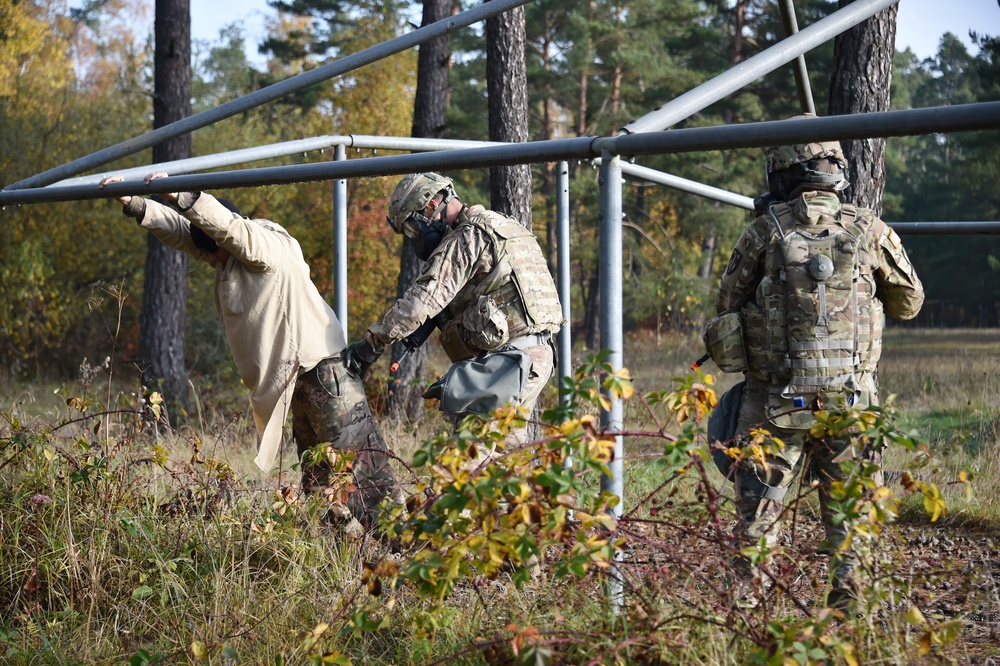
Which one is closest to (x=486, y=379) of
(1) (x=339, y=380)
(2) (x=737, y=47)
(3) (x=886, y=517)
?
(1) (x=339, y=380)

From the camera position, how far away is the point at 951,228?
541 cm

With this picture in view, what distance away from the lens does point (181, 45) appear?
32.9 feet

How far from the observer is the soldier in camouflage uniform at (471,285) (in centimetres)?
405

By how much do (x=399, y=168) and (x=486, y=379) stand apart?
126 cm

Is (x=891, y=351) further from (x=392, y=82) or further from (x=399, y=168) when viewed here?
(x=399, y=168)

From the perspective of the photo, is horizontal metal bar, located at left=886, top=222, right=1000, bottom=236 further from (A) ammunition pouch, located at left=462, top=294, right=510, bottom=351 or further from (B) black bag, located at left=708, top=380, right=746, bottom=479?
(A) ammunition pouch, located at left=462, top=294, right=510, bottom=351

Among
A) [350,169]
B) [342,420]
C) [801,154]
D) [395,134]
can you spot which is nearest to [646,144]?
[350,169]

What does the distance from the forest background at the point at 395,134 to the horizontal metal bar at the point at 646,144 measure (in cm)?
987

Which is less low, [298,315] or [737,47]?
[737,47]

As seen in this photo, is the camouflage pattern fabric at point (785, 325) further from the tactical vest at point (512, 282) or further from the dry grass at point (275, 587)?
the tactical vest at point (512, 282)

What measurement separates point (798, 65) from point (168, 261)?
7473mm

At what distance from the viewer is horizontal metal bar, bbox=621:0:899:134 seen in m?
2.91

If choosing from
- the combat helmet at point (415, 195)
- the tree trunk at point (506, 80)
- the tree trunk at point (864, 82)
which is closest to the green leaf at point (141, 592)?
the combat helmet at point (415, 195)

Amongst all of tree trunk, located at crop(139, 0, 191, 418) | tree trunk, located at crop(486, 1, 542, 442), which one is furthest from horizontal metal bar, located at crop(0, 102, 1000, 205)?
tree trunk, located at crop(139, 0, 191, 418)
